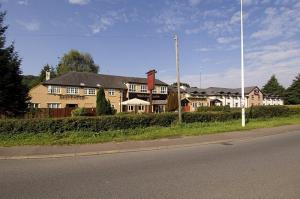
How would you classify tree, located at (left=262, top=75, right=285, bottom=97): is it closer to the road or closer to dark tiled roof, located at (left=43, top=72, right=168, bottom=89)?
dark tiled roof, located at (left=43, top=72, right=168, bottom=89)

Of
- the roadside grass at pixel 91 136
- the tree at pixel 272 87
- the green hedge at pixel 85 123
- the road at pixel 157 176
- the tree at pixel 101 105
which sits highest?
the tree at pixel 272 87

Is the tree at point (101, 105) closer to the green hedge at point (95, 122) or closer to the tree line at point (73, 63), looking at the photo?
the green hedge at point (95, 122)

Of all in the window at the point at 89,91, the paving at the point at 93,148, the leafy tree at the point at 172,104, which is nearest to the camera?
the paving at the point at 93,148

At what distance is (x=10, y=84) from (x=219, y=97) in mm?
61595

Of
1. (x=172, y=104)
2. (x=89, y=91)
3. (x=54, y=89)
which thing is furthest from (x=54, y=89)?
(x=172, y=104)

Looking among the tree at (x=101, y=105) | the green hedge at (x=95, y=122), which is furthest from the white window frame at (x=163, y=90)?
the green hedge at (x=95, y=122)

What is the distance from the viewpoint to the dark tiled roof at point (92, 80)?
51.1 m

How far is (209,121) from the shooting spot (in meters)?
24.5

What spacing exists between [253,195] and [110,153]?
693 centimetres

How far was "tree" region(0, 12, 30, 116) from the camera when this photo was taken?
19.1 m

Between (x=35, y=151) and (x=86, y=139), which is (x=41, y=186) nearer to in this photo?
(x=35, y=151)

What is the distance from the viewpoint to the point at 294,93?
9412 cm

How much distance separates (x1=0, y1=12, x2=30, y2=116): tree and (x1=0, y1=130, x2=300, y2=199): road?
396 inches

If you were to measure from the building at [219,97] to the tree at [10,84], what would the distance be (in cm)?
4613
